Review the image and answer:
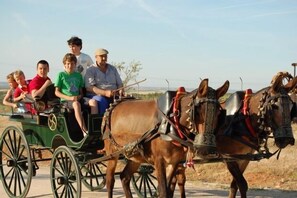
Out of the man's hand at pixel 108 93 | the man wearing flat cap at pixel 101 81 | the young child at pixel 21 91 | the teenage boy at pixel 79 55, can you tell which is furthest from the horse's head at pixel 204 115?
the young child at pixel 21 91

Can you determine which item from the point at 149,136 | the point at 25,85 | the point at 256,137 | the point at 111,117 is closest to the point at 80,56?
the point at 25,85

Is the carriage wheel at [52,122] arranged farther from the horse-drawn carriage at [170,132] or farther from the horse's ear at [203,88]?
the horse's ear at [203,88]

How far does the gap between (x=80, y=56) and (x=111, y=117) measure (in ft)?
6.33

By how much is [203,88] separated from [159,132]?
0.80m

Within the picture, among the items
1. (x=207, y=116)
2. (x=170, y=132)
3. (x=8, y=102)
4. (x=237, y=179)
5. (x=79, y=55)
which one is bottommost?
(x=237, y=179)

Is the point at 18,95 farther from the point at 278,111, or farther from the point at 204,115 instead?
the point at 278,111

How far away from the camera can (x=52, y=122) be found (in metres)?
7.04

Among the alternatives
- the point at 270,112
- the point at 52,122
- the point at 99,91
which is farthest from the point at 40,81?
the point at 270,112

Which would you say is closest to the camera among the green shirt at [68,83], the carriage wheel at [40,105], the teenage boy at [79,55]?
the green shirt at [68,83]

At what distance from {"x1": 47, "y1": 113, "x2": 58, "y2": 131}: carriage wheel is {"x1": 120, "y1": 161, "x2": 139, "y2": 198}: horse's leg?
1281 mm

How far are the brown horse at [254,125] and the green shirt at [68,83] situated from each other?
2.22 metres

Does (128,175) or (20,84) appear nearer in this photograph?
(128,175)

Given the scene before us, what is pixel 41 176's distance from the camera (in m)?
9.89

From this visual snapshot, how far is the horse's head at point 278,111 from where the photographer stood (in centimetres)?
511
